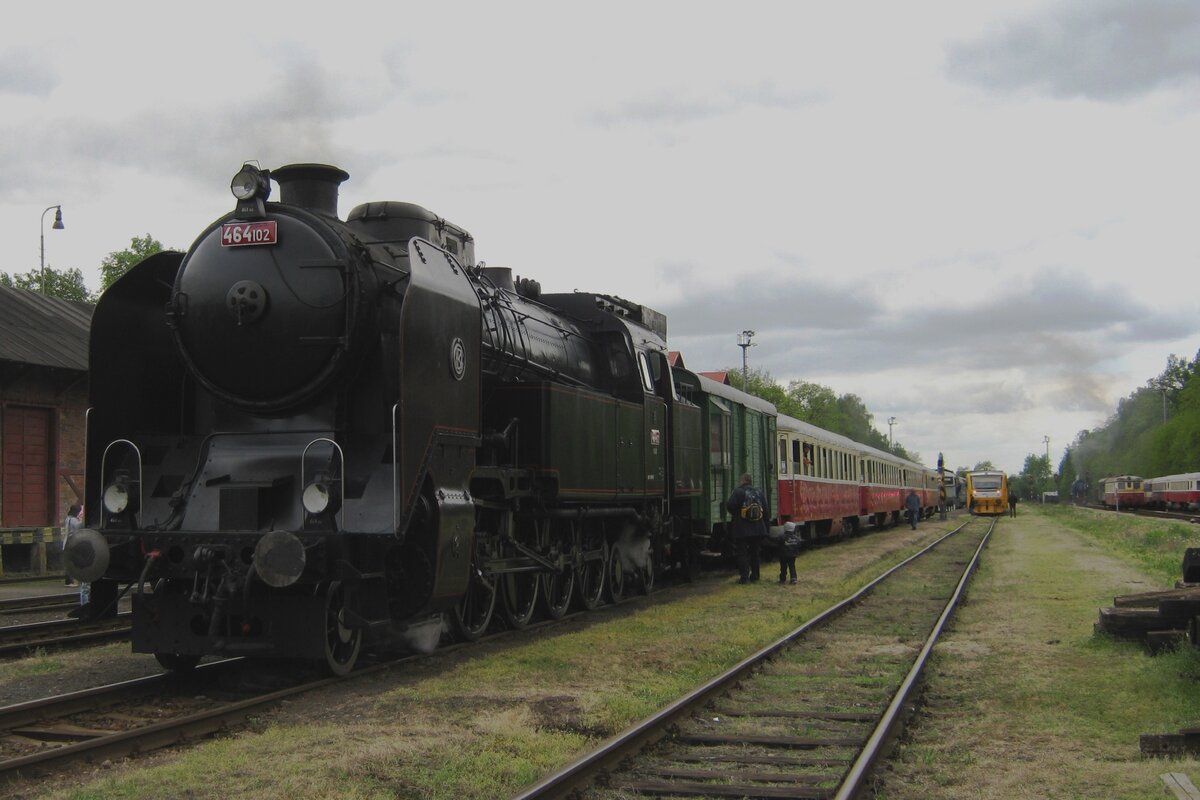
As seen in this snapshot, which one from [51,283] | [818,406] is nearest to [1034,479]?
[818,406]

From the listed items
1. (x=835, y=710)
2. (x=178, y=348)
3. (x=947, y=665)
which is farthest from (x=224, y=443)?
(x=947, y=665)

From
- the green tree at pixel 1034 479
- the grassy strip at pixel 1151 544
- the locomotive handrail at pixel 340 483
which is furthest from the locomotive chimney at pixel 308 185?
the green tree at pixel 1034 479

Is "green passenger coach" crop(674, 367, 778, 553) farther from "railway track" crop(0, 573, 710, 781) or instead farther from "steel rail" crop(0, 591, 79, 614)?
"steel rail" crop(0, 591, 79, 614)

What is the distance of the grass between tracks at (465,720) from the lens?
16.0 feet

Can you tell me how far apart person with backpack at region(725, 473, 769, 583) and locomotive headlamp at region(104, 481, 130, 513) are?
858 cm

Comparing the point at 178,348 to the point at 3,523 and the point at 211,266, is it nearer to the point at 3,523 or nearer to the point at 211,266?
the point at 211,266

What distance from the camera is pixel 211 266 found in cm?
758

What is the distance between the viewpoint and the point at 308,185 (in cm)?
797

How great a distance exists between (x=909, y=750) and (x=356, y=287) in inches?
178

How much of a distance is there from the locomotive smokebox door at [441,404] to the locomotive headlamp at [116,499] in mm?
1992

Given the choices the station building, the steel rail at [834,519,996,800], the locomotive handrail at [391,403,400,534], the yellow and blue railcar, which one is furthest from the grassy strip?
the station building

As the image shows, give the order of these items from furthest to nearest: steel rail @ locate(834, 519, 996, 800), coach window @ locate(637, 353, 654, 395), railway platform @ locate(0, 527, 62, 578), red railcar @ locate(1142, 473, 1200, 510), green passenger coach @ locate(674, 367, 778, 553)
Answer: red railcar @ locate(1142, 473, 1200, 510)
railway platform @ locate(0, 527, 62, 578)
green passenger coach @ locate(674, 367, 778, 553)
coach window @ locate(637, 353, 654, 395)
steel rail @ locate(834, 519, 996, 800)

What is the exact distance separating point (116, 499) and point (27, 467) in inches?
567

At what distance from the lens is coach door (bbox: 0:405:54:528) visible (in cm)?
1939
